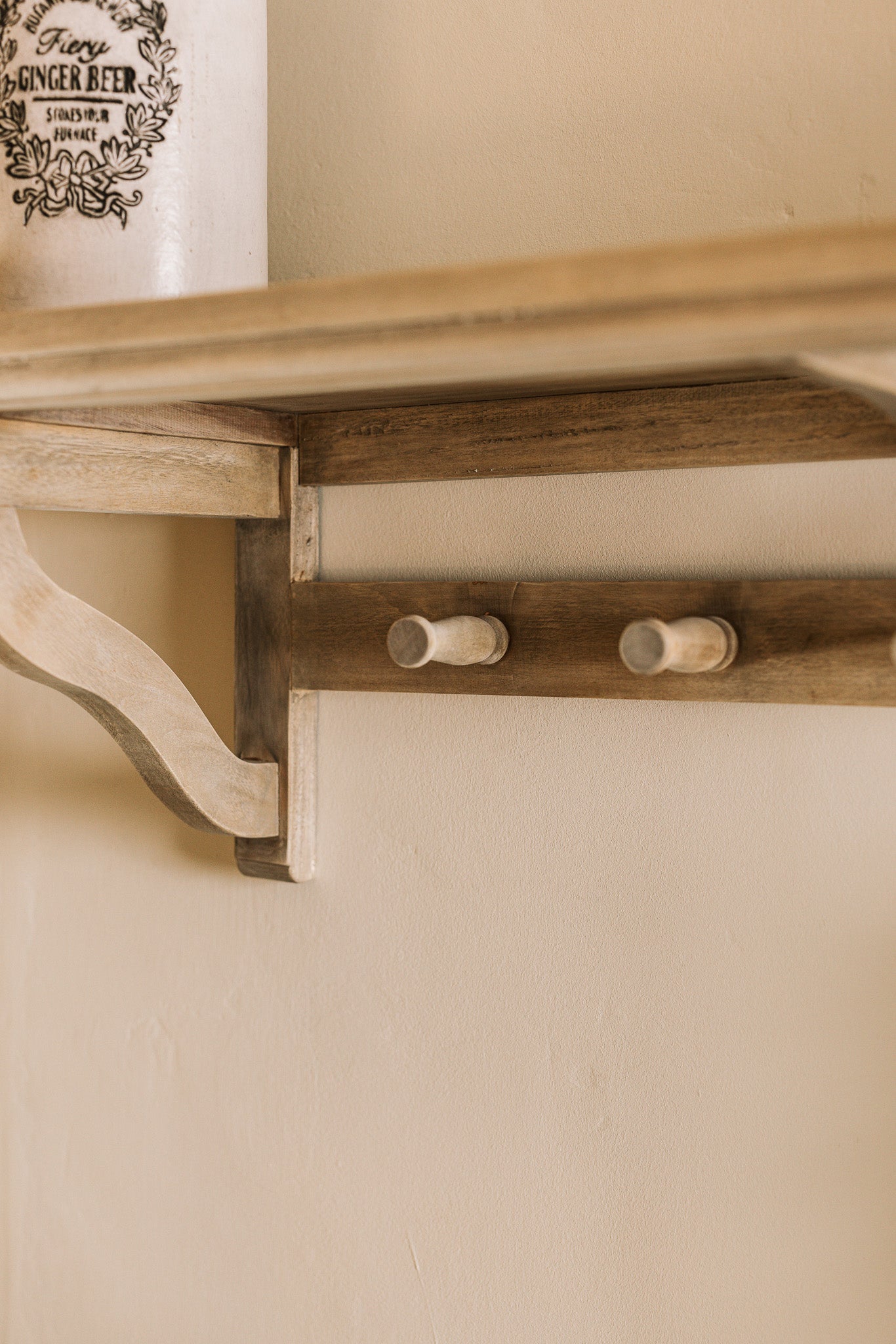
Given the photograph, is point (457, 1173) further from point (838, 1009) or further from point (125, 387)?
point (125, 387)

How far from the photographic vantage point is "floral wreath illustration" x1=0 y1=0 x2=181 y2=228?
1.89 ft

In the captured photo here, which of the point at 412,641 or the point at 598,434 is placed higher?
the point at 598,434

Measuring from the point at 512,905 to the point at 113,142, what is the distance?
1.48 feet

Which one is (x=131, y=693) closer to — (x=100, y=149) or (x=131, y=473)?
(x=131, y=473)

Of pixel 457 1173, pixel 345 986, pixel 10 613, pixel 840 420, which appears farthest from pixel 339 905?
pixel 840 420

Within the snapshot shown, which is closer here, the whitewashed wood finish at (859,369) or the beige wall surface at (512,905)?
the whitewashed wood finish at (859,369)

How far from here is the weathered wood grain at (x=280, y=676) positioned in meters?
0.77

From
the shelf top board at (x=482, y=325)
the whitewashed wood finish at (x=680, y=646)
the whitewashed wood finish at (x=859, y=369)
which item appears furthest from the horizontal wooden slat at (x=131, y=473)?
the whitewashed wood finish at (x=859, y=369)

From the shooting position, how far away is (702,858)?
68 cm

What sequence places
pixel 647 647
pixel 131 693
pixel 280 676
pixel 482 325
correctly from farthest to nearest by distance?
1. pixel 280 676
2. pixel 131 693
3. pixel 647 647
4. pixel 482 325

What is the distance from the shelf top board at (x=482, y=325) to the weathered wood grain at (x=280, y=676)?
0.25m

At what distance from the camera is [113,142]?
58 centimetres

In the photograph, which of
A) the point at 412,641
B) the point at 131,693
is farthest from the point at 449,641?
the point at 131,693

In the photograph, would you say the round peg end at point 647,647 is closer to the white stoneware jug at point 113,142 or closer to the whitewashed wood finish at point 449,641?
the whitewashed wood finish at point 449,641
